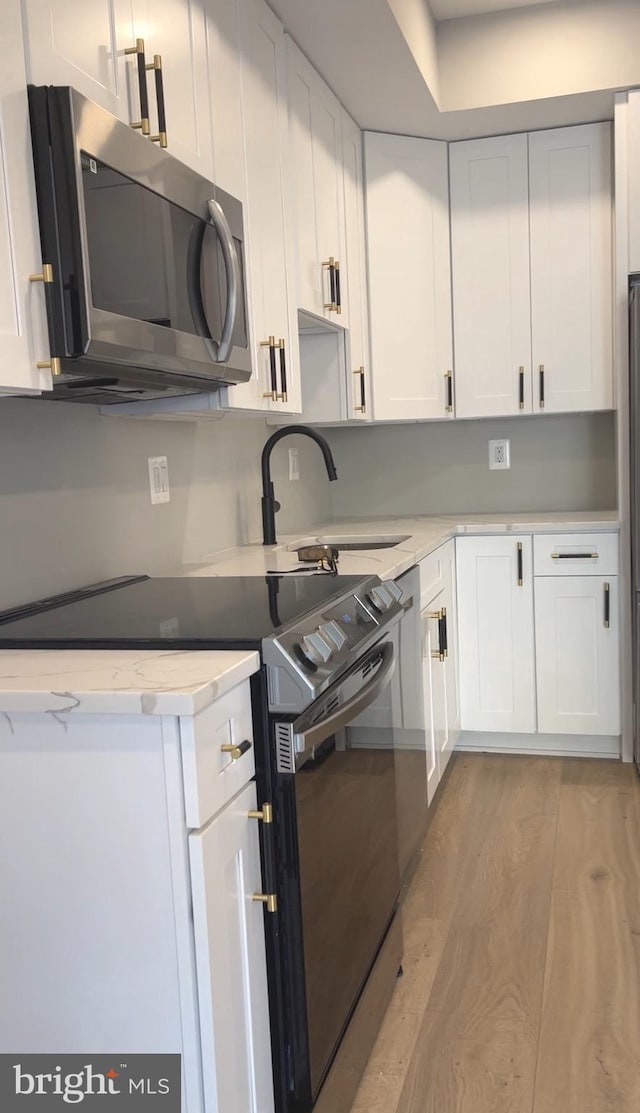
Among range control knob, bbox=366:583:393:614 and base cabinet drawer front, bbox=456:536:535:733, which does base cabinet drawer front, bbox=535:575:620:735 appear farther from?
range control knob, bbox=366:583:393:614

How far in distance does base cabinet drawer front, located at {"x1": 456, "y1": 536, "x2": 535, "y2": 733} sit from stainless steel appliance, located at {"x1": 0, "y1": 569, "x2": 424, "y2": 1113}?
1411mm

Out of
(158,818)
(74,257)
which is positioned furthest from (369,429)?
(158,818)

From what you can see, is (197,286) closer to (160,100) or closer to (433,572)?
(160,100)

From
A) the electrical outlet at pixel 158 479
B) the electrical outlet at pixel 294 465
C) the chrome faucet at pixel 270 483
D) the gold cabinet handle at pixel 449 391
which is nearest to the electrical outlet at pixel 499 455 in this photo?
the gold cabinet handle at pixel 449 391

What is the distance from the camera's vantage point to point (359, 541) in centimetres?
310

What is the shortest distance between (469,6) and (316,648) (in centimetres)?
272

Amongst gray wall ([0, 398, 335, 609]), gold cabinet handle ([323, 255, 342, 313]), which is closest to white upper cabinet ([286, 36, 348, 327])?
gold cabinet handle ([323, 255, 342, 313])

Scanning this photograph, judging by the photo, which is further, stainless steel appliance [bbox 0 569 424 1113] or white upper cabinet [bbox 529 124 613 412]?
white upper cabinet [bbox 529 124 613 412]

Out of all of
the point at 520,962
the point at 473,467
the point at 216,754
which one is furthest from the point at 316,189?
the point at 520,962

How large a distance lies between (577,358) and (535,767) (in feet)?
4.97

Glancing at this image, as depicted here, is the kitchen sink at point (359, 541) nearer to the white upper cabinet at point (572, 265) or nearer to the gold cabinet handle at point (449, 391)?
the gold cabinet handle at point (449, 391)

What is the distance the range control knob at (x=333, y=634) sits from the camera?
149 cm

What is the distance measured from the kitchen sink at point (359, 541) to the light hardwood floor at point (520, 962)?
88 centimetres

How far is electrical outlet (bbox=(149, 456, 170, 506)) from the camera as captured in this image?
2215 millimetres
